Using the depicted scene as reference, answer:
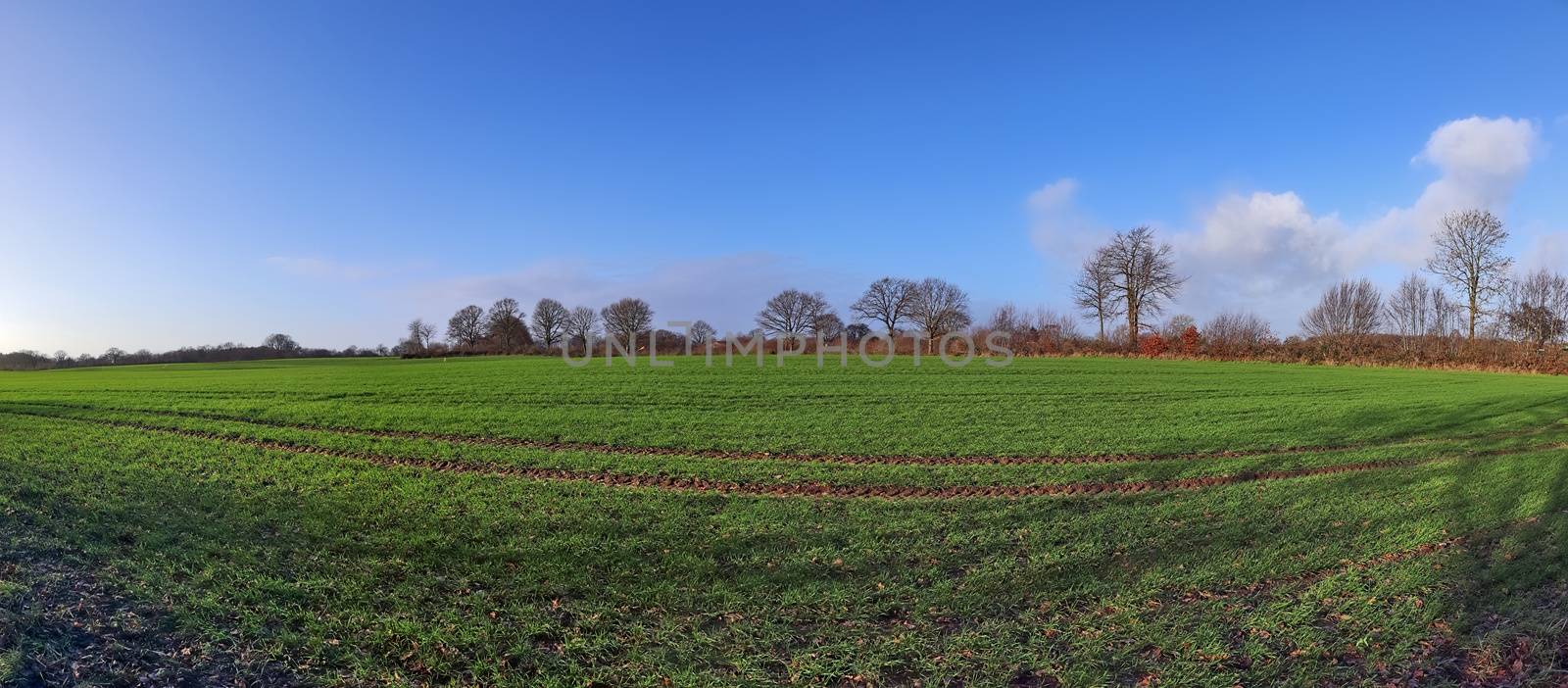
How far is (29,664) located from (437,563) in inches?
112

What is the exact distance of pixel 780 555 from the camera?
7.59 meters

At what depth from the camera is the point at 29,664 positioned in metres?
4.88

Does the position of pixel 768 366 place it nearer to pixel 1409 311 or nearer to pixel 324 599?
pixel 324 599

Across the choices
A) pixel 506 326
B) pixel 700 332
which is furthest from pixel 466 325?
pixel 700 332

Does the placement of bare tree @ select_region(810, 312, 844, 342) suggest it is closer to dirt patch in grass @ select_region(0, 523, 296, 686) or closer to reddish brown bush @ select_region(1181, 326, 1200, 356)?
reddish brown bush @ select_region(1181, 326, 1200, 356)

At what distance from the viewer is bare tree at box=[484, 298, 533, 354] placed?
287 feet

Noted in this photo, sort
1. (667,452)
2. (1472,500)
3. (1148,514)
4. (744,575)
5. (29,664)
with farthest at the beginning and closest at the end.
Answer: (667,452), (1472,500), (1148,514), (744,575), (29,664)

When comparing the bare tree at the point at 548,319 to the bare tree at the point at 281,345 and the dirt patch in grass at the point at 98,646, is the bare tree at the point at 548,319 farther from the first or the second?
the dirt patch in grass at the point at 98,646

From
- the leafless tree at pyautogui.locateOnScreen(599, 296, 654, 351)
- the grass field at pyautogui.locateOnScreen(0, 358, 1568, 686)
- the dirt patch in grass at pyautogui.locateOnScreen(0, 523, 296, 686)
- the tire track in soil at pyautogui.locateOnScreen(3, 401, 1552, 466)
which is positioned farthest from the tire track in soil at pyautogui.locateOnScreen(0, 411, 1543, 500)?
the leafless tree at pyautogui.locateOnScreen(599, 296, 654, 351)

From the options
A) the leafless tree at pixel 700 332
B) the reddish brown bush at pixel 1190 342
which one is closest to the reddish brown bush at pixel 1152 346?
the reddish brown bush at pixel 1190 342

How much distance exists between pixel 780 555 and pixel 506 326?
8935 cm

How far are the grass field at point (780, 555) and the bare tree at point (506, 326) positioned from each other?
7272 cm

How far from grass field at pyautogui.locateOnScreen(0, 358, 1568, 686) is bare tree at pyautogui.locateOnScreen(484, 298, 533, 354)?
72.7 meters

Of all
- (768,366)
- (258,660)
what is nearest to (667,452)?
(258,660)
